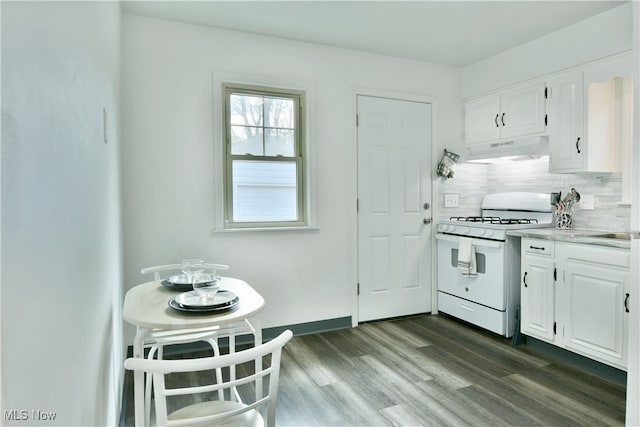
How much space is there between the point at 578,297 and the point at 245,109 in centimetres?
291

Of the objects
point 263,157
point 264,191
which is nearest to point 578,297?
point 264,191

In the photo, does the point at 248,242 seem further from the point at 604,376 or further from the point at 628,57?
the point at 628,57

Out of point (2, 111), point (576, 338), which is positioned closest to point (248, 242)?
point (576, 338)

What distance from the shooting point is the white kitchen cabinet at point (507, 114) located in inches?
135

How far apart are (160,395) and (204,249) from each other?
6.89 feet

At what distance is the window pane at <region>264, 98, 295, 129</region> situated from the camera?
3365 mm

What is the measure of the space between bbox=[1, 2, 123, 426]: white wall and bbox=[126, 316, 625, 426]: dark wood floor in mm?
1498

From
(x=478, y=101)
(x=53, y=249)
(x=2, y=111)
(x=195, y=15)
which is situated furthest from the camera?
(x=478, y=101)

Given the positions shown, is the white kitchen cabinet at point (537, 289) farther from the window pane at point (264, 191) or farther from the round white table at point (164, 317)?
the round white table at point (164, 317)

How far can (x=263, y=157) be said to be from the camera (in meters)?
3.32

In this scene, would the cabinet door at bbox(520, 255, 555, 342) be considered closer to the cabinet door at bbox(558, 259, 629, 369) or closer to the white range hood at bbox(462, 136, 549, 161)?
the cabinet door at bbox(558, 259, 629, 369)

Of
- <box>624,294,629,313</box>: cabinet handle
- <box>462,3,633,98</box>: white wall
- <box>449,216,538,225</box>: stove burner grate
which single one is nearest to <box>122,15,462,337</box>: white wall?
<box>462,3,633,98</box>: white wall

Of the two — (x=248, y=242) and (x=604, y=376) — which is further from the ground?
(x=248, y=242)

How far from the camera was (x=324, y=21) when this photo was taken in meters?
3.04
